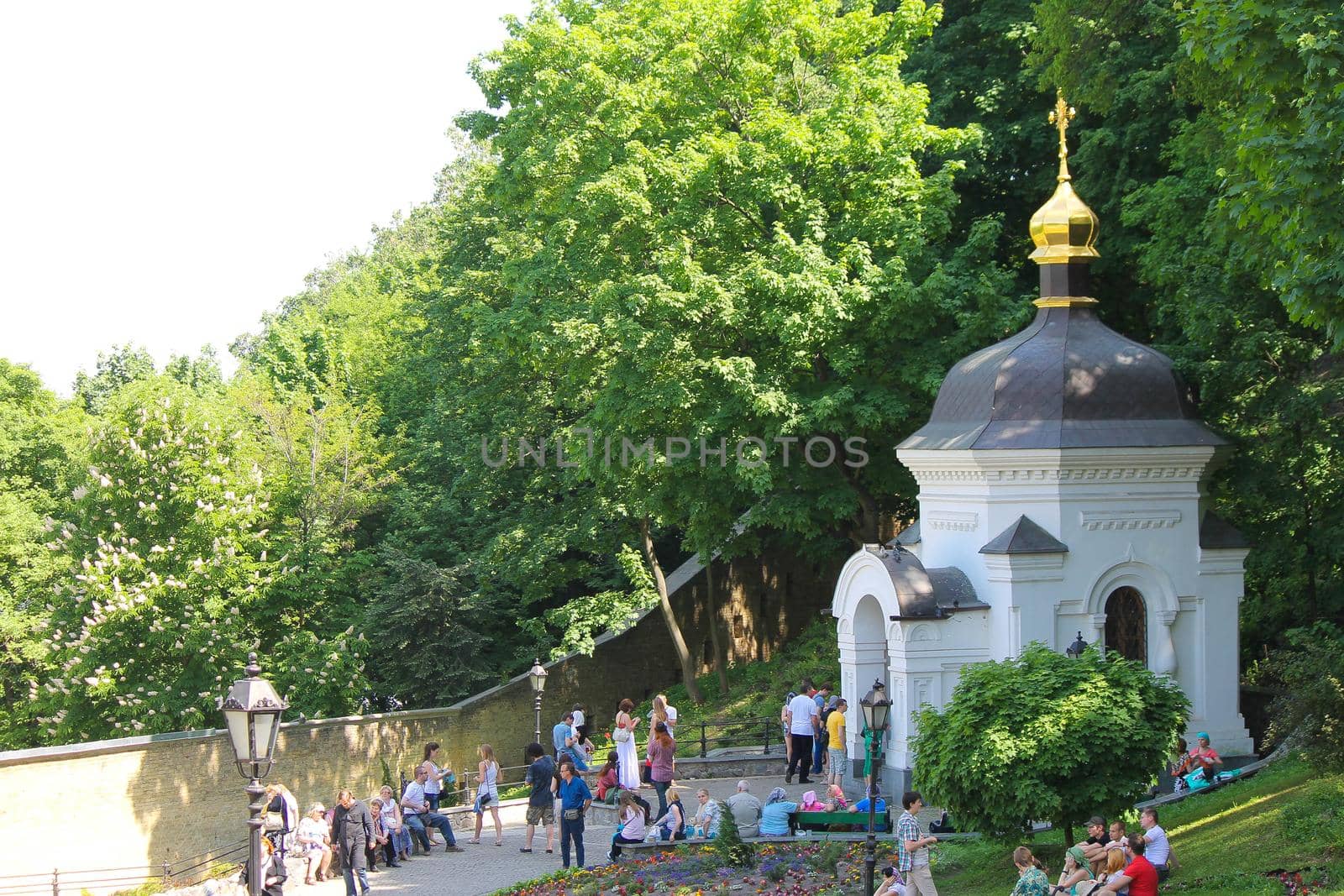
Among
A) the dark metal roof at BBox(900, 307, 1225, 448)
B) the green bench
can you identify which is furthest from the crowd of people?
the dark metal roof at BBox(900, 307, 1225, 448)

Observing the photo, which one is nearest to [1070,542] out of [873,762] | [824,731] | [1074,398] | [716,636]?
[1074,398]

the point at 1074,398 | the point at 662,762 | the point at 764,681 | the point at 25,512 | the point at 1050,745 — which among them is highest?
the point at 25,512

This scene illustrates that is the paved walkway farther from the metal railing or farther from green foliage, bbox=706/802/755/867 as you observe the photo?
the metal railing

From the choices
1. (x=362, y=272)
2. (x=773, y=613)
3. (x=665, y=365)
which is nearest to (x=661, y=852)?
(x=665, y=365)

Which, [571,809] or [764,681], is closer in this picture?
[571,809]

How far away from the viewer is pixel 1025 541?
20297mm

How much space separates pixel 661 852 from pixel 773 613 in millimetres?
16419

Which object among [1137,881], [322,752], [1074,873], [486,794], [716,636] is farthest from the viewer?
[716,636]

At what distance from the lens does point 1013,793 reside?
14.8 metres

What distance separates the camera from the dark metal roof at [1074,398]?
67.3 ft

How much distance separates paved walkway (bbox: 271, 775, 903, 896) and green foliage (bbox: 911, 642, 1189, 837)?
19.2 ft

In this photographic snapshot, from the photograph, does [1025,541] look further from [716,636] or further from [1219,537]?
[716,636]

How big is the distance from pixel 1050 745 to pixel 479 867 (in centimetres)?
850

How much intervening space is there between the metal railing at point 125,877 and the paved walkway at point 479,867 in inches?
166
